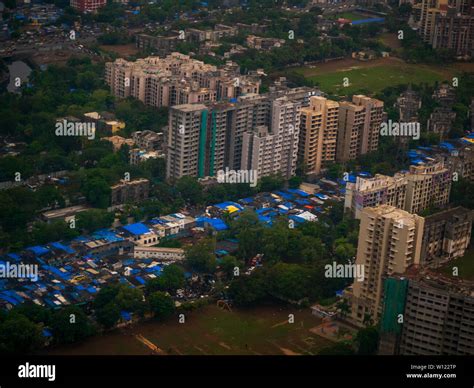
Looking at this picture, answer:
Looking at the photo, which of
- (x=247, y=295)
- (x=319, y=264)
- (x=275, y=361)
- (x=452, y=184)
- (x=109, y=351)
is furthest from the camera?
(x=452, y=184)

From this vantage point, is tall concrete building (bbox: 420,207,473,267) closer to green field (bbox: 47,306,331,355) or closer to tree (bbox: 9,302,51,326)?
green field (bbox: 47,306,331,355)

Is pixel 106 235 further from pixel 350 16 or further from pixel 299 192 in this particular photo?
pixel 350 16

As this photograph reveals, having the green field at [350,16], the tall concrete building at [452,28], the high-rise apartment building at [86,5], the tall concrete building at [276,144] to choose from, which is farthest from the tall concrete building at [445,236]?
the green field at [350,16]

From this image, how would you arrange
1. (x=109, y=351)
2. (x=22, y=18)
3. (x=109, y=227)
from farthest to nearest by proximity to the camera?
(x=22, y=18) < (x=109, y=227) < (x=109, y=351)

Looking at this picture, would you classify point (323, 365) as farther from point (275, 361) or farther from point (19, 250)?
point (19, 250)

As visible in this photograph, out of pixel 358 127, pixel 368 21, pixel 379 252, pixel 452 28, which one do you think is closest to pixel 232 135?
pixel 358 127

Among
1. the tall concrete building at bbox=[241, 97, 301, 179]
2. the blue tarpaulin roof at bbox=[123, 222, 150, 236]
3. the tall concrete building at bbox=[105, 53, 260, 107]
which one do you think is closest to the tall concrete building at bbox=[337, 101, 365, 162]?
the tall concrete building at bbox=[241, 97, 301, 179]

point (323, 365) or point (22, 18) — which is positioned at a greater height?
point (323, 365)

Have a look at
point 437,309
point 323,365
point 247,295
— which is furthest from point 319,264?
point 323,365
